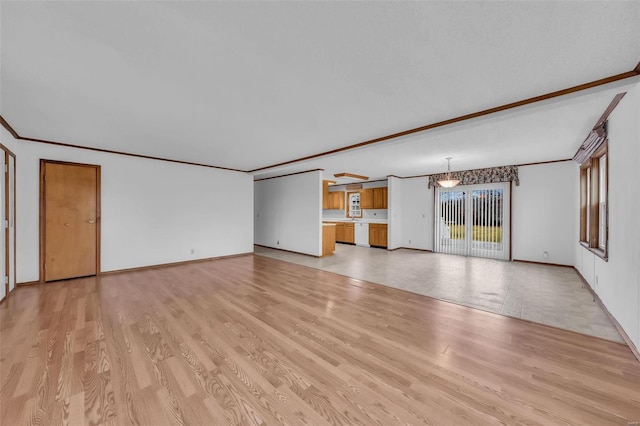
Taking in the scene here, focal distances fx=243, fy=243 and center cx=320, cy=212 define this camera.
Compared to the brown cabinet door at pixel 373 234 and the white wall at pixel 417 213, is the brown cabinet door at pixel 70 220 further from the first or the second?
the white wall at pixel 417 213

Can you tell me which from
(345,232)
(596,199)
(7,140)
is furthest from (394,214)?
(7,140)

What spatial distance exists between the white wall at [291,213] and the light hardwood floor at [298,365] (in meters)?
3.48

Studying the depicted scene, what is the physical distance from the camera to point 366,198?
8812mm

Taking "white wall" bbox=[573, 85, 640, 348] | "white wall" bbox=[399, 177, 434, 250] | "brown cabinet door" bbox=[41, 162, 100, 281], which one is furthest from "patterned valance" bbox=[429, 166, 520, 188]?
"brown cabinet door" bbox=[41, 162, 100, 281]

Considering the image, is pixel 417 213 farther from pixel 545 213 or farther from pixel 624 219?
pixel 624 219

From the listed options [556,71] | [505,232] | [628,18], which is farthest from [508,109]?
[505,232]

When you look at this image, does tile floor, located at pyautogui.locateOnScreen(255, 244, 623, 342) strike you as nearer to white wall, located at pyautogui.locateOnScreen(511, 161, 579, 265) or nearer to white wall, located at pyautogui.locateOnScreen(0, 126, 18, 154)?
white wall, located at pyautogui.locateOnScreen(511, 161, 579, 265)

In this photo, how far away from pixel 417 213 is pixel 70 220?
27.2 feet

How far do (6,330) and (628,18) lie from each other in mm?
5569

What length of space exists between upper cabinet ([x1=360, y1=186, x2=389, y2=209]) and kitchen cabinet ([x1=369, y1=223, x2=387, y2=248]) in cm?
72

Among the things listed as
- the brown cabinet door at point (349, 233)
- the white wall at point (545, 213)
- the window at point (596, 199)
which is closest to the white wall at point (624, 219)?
the window at point (596, 199)

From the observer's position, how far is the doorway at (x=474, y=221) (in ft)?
20.1

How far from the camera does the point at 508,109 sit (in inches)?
104

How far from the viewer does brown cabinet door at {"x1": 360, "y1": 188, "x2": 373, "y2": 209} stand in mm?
8688
